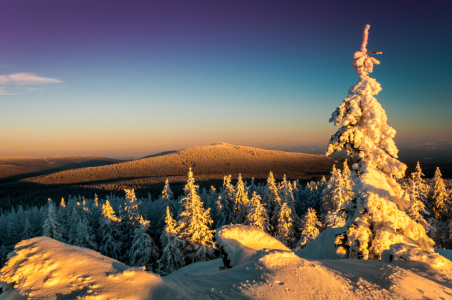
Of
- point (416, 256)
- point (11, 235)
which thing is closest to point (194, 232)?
point (416, 256)

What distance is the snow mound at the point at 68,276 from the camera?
173 inches

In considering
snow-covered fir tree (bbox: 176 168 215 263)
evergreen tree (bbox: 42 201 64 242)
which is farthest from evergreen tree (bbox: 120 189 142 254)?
snow-covered fir tree (bbox: 176 168 215 263)

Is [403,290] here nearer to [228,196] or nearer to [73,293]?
[73,293]

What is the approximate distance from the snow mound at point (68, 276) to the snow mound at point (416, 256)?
8.05m

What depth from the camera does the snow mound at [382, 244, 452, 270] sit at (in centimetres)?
727

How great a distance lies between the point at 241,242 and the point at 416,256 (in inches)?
251

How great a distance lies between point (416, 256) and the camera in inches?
300

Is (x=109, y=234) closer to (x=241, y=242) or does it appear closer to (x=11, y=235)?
(x=11, y=235)

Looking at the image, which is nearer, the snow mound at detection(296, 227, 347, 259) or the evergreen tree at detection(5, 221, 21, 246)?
the snow mound at detection(296, 227, 347, 259)

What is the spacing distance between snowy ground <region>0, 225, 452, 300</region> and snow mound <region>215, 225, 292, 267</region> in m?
2.38

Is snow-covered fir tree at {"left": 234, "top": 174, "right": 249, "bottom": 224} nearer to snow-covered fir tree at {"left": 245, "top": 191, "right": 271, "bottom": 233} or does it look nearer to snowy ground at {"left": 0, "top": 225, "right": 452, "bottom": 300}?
snow-covered fir tree at {"left": 245, "top": 191, "right": 271, "bottom": 233}

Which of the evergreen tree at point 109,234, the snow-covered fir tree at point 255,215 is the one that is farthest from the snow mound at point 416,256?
the evergreen tree at point 109,234

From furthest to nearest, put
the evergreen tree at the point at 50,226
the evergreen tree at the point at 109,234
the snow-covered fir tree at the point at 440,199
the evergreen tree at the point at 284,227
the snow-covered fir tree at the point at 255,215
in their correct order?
the snow-covered fir tree at the point at 440,199
the evergreen tree at the point at 109,234
the evergreen tree at the point at 284,227
the evergreen tree at the point at 50,226
the snow-covered fir tree at the point at 255,215

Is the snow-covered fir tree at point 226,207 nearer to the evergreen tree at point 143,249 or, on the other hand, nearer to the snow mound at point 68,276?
the evergreen tree at point 143,249
